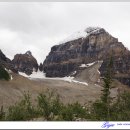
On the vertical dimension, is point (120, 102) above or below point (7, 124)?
above

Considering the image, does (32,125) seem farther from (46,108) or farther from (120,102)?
(120,102)

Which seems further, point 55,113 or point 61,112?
point 55,113

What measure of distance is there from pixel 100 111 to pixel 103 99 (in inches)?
177

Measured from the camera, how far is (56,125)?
11.0 metres

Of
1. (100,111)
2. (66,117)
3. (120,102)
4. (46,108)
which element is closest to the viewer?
(66,117)

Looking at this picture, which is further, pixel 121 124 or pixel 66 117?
pixel 66 117

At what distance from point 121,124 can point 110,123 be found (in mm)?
374

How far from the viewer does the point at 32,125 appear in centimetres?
1105

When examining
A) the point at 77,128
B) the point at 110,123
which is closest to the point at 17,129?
the point at 77,128

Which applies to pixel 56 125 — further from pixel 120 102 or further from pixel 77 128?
pixel 120 102

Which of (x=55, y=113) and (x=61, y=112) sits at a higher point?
(x=55, y=113)

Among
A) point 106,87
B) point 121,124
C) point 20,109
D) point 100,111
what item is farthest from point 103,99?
point 121,124

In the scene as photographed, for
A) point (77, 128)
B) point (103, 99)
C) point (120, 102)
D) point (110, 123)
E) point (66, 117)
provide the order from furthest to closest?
point (120, 102) → point (103, 99) → point (66, 117) → point (110, 123) → point (77, 128)

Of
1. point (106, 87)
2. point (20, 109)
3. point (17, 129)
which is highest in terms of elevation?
point (106, 87)
